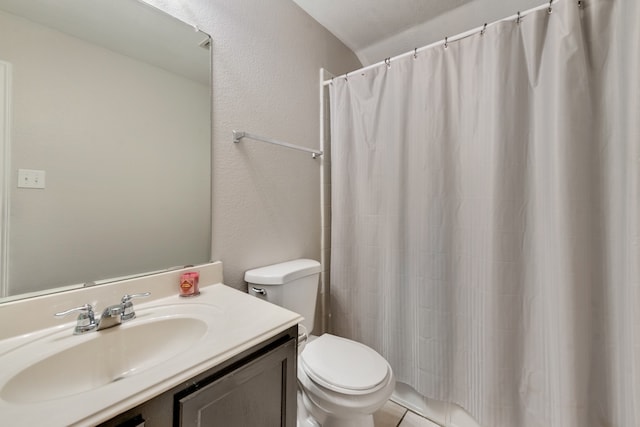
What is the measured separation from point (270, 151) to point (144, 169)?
593 millimetres

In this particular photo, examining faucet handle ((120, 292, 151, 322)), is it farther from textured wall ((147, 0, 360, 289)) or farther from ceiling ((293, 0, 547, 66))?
ceiling ((293, 0, 547, 66))

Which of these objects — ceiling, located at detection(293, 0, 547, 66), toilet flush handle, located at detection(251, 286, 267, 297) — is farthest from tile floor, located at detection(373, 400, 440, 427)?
ceiling, located at detection(293, 0, 547, 66)

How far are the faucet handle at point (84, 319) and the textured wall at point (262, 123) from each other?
1.46ft

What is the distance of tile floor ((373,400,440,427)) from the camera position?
1.32m

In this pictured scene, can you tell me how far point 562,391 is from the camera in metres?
0.99

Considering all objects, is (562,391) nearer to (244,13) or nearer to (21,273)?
(21,273)

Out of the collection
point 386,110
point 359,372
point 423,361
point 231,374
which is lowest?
point 423,361

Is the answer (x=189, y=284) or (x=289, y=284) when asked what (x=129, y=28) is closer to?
(x=189, y=284)

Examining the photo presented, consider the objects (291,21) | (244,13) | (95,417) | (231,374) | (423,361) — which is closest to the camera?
(95,417)

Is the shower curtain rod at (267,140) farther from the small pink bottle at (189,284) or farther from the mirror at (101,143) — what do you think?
the small pink bottle at (189,284)

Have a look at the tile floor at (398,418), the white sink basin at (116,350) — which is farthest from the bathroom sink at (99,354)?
the tile floor at (398,418)

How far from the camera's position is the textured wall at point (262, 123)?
1.13 metres

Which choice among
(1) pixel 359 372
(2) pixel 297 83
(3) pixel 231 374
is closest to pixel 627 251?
(1) pixel 359 372

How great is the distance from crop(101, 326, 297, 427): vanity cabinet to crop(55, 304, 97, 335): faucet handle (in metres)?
0.38
